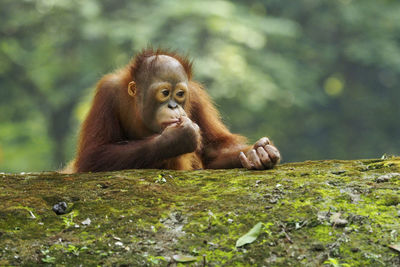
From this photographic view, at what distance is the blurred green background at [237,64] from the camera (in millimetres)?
18547

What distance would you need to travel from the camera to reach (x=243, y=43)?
2022 centimetres

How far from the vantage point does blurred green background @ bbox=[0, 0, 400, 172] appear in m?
18.5

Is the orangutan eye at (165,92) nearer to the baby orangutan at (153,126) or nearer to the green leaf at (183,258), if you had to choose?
the baby orangutan at (153,126)

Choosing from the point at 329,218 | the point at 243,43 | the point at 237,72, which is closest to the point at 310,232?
the point at 329,218

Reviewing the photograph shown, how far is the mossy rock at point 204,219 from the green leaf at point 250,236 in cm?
2

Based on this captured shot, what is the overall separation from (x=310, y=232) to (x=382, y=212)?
417 mm

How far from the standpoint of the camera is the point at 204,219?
315cm

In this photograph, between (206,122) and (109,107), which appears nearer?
(109,107)

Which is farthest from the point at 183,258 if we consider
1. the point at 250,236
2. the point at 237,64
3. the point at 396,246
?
the point at 237,64

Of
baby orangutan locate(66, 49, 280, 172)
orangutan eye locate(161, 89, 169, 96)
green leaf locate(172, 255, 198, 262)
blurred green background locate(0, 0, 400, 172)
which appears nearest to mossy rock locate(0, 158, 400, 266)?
green leaf locate(172, 255, 198, 262)

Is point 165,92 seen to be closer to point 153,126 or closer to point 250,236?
point 153,126

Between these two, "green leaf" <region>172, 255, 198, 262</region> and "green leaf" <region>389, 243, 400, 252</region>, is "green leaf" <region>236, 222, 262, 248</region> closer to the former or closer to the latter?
"green leaf" <region>172, 255, 198, 262</region>

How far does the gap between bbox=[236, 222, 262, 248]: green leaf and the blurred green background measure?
13149mm

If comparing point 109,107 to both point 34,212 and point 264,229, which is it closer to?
point 34,212
